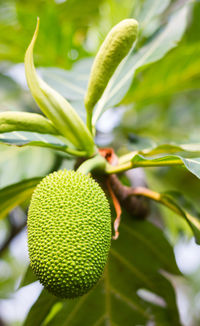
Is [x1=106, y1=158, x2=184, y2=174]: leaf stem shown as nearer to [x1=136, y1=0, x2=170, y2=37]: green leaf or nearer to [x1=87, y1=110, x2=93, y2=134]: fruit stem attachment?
[x1=87, y1=110, x2=93, y2=134]: fruit stem attachment

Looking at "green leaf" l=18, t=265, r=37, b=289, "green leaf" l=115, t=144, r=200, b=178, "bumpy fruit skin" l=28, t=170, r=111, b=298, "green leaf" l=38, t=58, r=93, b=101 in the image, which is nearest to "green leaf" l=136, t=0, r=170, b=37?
"green leaf" l=38, t=58, r=93, b=101

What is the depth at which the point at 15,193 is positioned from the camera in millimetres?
920

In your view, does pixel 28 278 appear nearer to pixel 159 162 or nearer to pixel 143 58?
pixel 159 162

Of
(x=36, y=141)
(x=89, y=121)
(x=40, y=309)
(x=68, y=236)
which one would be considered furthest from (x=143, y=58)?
(x=40, y=309)

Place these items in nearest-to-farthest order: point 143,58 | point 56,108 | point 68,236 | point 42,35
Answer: point 68,236, point 56,108, point 143,58, point 42,35

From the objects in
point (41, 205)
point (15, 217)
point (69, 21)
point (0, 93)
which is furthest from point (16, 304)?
point (41, 205)

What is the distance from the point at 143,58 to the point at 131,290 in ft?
2.14

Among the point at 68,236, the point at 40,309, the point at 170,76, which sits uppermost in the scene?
the point at 68,236

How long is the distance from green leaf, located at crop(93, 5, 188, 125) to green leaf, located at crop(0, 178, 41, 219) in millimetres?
225

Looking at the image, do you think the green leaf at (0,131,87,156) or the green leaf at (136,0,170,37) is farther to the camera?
the green leaf at (136,0,170,37)

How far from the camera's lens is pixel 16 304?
2.64m

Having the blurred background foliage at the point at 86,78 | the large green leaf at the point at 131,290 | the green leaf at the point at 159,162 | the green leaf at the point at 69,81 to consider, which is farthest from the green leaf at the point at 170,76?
the large green leaf at the point at 131,290

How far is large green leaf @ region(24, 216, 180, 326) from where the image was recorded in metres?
1.04

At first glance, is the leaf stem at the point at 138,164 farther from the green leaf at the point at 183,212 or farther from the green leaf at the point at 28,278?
the green leaf at the point at 28,278
